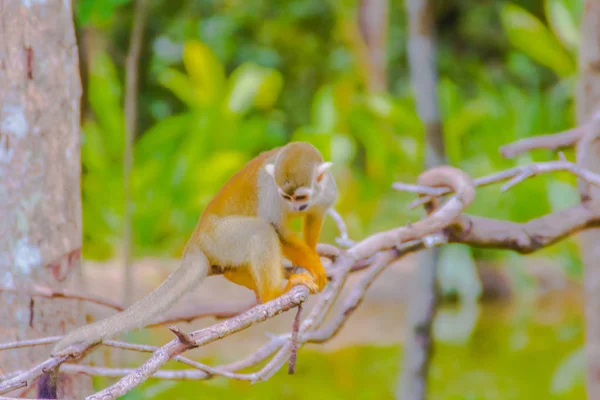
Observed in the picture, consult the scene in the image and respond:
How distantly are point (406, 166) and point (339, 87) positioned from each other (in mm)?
1633

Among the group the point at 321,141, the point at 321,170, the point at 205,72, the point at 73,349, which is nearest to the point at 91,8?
the point at 321,170

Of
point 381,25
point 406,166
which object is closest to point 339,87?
point 381,25

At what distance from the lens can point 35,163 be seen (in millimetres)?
1731

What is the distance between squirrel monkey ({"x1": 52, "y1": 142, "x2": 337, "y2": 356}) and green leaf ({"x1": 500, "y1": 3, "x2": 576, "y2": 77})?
5514 millimetres

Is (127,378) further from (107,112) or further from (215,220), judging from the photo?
(107,112)

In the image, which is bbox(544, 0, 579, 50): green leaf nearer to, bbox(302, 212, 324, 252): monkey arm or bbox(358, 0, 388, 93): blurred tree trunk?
bbox(358, 0, 388, 93): blurred tree trunk

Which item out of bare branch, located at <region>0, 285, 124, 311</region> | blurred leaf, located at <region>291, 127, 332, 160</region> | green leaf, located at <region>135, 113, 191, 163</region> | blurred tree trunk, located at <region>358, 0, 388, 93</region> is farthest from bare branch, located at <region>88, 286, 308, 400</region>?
blurred tree trunk, located at <region>358, 0, 388, 93</region>

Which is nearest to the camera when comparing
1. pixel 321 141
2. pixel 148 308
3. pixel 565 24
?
pixel 148 308

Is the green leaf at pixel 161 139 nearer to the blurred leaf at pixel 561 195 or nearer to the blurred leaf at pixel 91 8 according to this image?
the blurred leaf at pixel 561 195

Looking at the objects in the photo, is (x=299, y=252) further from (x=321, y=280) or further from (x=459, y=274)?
(x=459, y=274)

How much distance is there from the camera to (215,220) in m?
1.92

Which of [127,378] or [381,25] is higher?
[381,25]

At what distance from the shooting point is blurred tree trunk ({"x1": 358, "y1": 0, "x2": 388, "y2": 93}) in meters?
8.08

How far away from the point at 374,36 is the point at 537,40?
5.84ft
